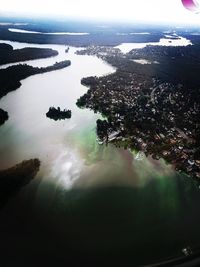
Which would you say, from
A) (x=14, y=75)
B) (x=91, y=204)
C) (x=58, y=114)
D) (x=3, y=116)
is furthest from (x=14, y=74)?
(x=91, y=204)

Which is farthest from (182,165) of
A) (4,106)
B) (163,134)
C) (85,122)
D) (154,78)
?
(154,78)

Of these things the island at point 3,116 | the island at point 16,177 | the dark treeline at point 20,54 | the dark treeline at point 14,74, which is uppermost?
the island at point 16,177

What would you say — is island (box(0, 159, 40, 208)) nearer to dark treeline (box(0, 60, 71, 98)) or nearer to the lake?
the lake

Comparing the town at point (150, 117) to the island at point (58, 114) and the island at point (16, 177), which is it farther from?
the island at point (16, 177)

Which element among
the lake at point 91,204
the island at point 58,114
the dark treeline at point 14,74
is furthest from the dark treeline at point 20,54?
the lake at point 91,204

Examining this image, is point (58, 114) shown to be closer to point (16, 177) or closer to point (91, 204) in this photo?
point (16, 177)

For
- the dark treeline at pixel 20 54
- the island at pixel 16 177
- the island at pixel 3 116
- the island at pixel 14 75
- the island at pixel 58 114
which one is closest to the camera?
the island at pixel 16 177
